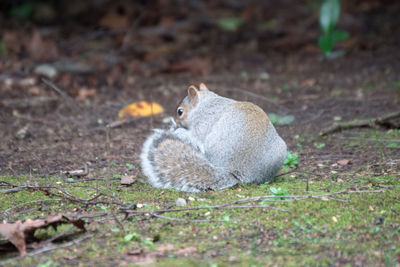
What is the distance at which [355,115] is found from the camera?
5.72 m

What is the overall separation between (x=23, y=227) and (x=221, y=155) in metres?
1.66

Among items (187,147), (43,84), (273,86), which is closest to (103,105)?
(43,84)

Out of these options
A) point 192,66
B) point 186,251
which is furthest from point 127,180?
point 192,66

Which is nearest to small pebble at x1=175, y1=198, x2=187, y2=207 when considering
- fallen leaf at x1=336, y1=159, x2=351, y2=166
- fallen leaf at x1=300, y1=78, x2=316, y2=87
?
fallen leaf at x1=336, y1=159, x2=351, y2=166

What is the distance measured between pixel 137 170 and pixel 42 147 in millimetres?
1315

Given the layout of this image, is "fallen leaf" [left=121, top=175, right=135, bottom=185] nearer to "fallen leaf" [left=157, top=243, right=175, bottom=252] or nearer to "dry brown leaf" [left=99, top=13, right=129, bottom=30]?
"fallen leaf" [left=157, top=243, right=175, bottom=252]

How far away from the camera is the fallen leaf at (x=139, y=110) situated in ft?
20.5

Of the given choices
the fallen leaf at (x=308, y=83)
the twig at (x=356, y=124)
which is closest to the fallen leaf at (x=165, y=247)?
the twig at (x=356, y=124)

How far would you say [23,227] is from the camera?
2.66m

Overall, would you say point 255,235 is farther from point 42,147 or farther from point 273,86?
point 273,86

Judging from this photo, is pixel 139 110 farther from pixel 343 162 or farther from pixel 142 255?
pixel 142 255

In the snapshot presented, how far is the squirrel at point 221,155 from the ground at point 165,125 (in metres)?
0.12

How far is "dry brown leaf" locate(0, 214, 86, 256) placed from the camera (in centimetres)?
257

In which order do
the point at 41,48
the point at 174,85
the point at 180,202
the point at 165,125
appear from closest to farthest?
the point at 180,202
the point at 165,125
the point at 174,85
the point at 41,48
